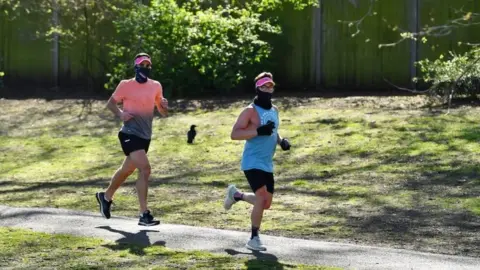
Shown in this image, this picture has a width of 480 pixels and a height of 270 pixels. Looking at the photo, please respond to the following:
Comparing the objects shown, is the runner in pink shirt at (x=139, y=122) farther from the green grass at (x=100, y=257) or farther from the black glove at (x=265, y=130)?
the black glove at (x=265, y=130)

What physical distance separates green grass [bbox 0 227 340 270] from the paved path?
0.23 m

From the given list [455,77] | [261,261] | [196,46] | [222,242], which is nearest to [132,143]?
[222,242]

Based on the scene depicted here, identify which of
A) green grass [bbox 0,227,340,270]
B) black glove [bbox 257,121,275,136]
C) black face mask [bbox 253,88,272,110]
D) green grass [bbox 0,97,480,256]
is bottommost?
green grass [bbox 0,97,480,256]

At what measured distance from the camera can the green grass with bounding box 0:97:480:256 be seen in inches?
462

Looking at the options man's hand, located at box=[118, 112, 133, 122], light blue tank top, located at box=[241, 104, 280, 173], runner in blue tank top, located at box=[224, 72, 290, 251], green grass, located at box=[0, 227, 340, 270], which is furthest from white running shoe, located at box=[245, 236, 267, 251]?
man's hand, located at box=[118, 112, 133, 122]

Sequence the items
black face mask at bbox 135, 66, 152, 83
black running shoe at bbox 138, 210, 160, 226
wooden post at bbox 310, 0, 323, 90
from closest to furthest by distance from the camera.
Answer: black running shoe at bbox 138, 210, 160, 226
black face mask at bbox 135, 66, 152, 83
wooden post at bbox 310, 0, 323, 90

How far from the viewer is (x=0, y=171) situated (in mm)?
15836

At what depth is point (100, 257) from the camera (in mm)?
9805

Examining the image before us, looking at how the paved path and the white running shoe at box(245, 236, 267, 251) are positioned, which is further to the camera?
the white running shoe at box(245, 236, 267, 251)

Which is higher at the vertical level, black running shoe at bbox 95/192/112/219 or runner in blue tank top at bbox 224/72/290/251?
runner in blue tank top at bbox 224/72/290/251

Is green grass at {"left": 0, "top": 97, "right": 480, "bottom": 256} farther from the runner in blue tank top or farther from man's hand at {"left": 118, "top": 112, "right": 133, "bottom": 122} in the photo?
man's hand at {"left": 118, "top": 112, "right": 133, "bottom": 122}

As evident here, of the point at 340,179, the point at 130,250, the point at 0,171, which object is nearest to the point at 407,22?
the point at 340,179

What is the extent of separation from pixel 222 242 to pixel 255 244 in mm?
526

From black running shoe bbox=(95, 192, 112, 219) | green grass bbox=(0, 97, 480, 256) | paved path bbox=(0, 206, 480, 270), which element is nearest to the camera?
paved path bbox=(0, 206, 480, 270)
